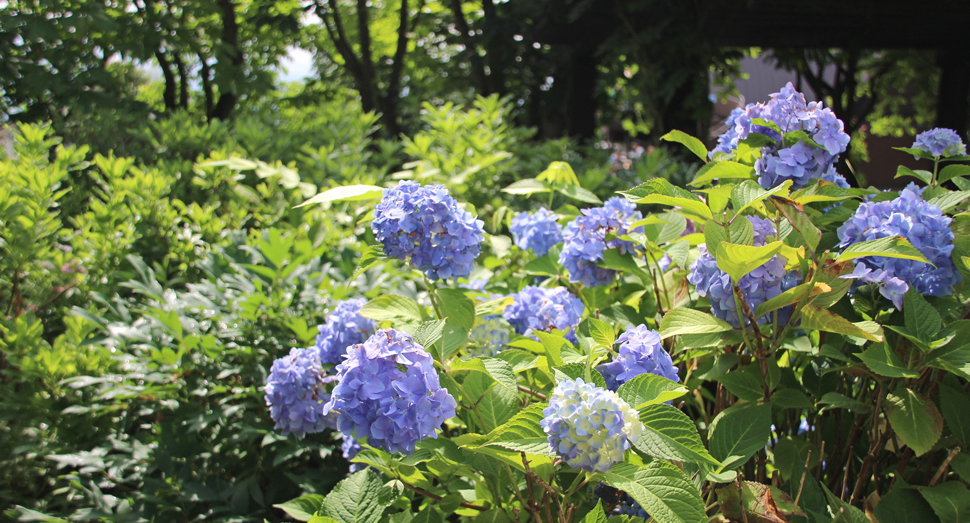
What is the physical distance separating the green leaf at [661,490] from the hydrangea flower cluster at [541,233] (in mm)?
1022

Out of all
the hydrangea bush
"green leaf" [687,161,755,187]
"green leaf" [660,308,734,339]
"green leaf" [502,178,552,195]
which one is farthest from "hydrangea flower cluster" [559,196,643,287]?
"green leaf" [660,308,734,339]

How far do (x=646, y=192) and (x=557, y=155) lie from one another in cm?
353

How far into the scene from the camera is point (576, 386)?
792 millimetres

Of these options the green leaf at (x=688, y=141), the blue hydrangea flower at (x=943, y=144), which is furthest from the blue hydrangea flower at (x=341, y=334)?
the blue hydrangea flower at (x=943, y=144)

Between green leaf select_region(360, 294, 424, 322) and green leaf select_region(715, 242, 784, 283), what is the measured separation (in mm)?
648

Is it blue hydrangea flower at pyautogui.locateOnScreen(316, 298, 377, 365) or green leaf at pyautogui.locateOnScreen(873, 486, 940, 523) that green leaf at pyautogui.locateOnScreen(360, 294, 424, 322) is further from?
green leaf at pyautogui.locateOnScreen(873, 486, 940, 523)

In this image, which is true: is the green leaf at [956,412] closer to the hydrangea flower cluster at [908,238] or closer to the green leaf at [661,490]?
the hydrangea flower cluster at [908,238]

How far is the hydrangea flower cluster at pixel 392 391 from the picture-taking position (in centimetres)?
93

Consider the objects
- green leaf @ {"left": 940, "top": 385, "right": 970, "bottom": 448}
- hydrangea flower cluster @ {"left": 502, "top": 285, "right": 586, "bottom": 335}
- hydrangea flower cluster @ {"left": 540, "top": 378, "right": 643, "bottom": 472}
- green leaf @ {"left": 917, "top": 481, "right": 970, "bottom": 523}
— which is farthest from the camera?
hydrangea flower cluster @ {"left": 502, "top": 285, "right": 586, "bottom": 335}

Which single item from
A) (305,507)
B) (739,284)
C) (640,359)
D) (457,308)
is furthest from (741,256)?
(305,507)

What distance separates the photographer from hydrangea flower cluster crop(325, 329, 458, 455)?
930 mm

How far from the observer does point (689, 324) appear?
1080mm

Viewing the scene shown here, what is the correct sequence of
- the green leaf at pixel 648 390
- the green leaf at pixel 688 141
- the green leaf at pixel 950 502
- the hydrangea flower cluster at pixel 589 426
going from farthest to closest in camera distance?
the green leaf at pixel 688 141, the green leaf at pixel 950 502, the green leaf at pixel 648 390, the hydrangea flower cluster at pixel 589 426

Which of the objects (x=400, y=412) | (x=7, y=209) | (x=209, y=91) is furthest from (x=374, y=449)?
(x=209, y=91)
